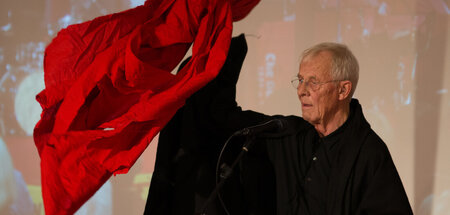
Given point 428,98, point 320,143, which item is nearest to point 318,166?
point 320,143

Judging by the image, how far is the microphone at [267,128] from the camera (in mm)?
1458

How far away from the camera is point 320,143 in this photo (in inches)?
68.0

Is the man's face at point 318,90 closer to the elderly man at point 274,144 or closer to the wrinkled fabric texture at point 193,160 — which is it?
the elderly man at point 274,144

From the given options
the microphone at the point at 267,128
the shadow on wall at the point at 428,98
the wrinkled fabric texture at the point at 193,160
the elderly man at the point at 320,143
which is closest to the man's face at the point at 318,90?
the elderly man at the point at 320,143

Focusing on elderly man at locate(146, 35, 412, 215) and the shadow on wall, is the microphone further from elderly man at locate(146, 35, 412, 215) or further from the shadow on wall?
the shadow on wall

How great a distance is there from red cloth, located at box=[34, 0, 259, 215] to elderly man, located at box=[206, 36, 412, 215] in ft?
0.61

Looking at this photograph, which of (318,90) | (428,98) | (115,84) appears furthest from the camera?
(428,98)

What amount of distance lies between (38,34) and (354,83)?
7.27 ft

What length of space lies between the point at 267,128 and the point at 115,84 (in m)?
0.48

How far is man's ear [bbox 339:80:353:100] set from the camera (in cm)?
168

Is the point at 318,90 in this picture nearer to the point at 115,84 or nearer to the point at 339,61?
the point at 339,61

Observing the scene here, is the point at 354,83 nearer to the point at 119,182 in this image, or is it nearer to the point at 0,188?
the point at 119,182

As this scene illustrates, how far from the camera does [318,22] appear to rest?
2.88 metres

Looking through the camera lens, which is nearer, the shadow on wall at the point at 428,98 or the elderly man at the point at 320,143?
the elderly man at the point at 320,143
